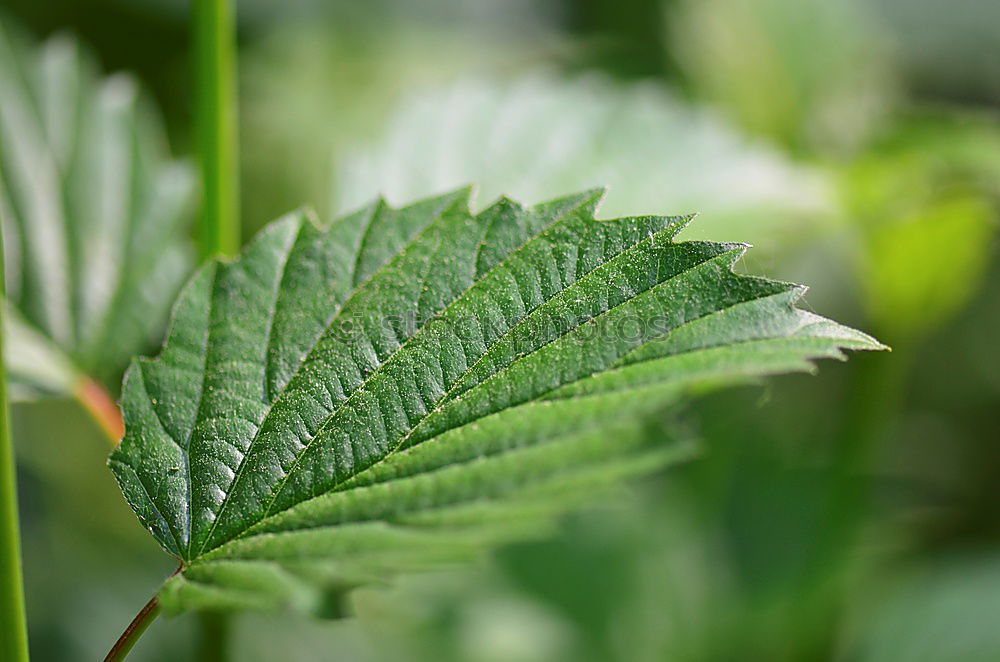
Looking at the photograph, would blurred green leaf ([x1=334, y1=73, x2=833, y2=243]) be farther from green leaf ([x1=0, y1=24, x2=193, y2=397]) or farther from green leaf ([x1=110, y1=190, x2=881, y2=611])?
green leaf ([x1=110, y1=190, x2=881, y2=611])

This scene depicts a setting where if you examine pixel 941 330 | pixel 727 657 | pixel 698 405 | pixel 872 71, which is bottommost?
pixel 727 657

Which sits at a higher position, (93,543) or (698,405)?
(698,405)

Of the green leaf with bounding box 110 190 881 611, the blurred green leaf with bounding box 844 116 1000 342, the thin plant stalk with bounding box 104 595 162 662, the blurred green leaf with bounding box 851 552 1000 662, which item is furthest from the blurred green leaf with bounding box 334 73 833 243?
the blurred green leaf with bounding box 851 552 1000 662

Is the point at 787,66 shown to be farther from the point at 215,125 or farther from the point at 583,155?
the point at 215,125

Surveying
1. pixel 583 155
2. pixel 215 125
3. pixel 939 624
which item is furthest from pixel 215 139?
pixel 939 624

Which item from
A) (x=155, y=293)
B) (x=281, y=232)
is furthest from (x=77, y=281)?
(x=281, y=232)

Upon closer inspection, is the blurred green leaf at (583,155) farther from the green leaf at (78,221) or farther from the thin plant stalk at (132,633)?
the thin plant stalk at (132,633)

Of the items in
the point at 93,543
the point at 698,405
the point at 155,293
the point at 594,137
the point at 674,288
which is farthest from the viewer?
the point at 698,405

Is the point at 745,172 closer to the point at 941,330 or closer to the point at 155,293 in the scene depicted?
the point at 155,293
